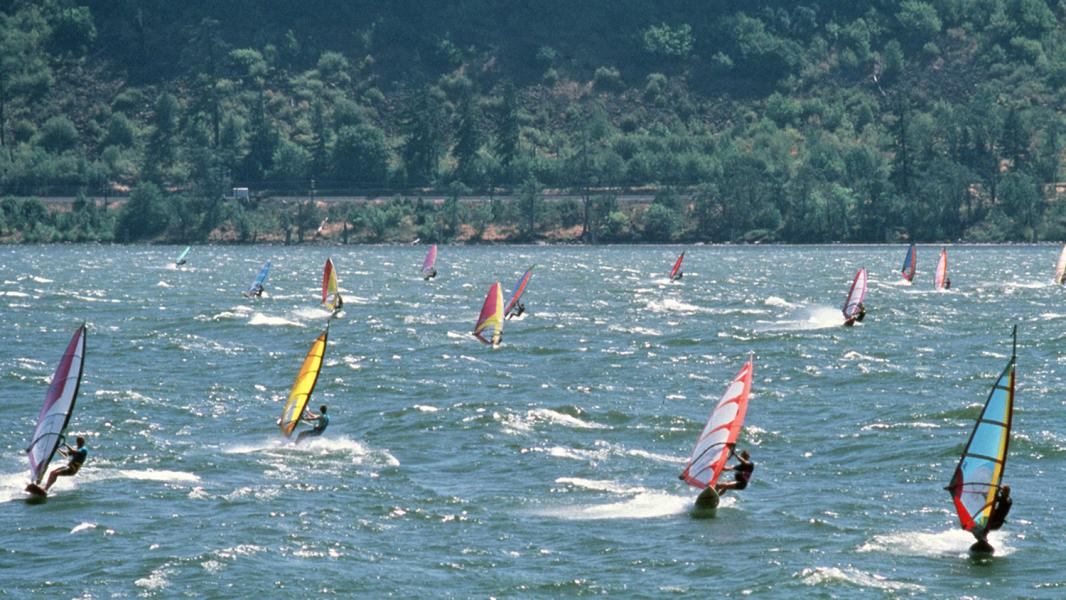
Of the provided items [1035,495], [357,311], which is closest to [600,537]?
[1035,495]

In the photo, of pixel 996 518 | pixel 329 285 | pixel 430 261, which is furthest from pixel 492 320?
pixel 430 261

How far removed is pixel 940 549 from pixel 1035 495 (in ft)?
18.5

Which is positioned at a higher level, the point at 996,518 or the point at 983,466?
the point at 983,466

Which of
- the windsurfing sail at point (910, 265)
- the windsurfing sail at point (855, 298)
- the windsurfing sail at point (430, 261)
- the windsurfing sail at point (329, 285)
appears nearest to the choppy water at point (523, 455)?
the windsurfing sail at point (855, 298)

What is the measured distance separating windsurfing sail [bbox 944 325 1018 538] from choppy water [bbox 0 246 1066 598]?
2.60 feet

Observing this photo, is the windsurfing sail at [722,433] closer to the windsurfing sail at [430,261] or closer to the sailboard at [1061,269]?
the sailboard at [1061,269]

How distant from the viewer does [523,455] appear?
136 ft

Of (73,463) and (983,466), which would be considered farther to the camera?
(73,463)

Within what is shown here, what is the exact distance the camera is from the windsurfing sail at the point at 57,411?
1400 inches

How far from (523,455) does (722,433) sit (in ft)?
25.6

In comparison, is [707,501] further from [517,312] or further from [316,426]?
[517,312]

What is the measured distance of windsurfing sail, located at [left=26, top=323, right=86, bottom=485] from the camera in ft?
117

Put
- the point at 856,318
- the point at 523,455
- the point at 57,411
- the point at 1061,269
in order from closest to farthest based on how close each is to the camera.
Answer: the point at 57,411
the point at 523,455
the point at 856,318
the point at 1061,269

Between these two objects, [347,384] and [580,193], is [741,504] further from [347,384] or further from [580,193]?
[580,193]
